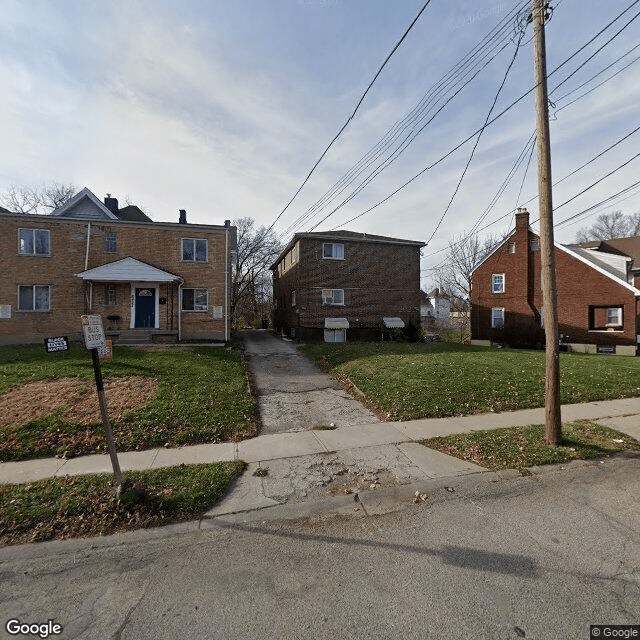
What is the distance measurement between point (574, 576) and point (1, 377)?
40.7ft

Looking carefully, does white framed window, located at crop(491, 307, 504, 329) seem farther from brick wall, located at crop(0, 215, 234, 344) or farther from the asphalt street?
the asphalt street

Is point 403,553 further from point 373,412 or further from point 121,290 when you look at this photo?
point 121,290

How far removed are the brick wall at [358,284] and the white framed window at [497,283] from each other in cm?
712

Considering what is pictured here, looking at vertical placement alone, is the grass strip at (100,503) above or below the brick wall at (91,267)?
below

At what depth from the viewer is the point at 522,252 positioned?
942 inches

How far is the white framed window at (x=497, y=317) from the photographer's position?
2484 centimetres

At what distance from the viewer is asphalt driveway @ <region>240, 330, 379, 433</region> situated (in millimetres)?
6938

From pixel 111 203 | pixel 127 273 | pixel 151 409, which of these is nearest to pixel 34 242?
pixel 127 273

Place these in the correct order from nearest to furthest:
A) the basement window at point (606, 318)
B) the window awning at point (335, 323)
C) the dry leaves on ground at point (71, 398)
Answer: the dry leaves on ground at point (71, 398)
the basement window at point (606, 318)
the window awning at point (335, 323)

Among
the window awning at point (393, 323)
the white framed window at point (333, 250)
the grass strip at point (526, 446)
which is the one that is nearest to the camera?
the grass strip at point (526, 446)

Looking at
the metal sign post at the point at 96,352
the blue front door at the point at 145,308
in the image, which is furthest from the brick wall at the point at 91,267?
the metal sign post at the point at 96,352

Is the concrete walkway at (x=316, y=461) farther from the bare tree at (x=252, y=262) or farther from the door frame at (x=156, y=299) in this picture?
the bare tree at (x=252, y=262)

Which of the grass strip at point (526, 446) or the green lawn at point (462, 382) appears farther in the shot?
the green lawn at point (462, 382)

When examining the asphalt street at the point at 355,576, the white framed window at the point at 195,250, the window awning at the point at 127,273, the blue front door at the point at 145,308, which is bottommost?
the asphalt street at the point at 355,576
